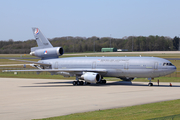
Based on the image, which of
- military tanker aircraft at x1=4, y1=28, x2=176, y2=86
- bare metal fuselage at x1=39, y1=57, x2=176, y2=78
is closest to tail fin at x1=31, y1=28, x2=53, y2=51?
military tanker aircraft at x1=4, y1=28, x2=176, y2=86

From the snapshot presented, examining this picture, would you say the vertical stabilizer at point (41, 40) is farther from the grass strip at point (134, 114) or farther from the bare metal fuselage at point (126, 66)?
the grass strip at point (134, 114)

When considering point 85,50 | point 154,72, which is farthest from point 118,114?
point 85,50

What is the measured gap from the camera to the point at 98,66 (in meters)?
44.1

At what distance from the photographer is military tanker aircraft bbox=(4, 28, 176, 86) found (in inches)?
1577

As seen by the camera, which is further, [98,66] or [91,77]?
[98,66]

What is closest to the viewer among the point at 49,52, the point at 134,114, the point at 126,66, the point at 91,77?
the point at 134,114

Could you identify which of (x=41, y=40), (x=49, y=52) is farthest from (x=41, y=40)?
(x=49, y=52)

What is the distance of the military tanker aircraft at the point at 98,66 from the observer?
40.1 meters

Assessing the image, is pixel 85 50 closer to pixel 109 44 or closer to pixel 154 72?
pixel 109 44

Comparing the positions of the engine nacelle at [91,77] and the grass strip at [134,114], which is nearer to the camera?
the grass strip at [134,114]

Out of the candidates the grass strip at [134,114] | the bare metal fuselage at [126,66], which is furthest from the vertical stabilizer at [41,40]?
the grass strip at [134,114]

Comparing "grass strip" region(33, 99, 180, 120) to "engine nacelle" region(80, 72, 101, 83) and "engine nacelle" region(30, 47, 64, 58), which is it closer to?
"engine nacelle" region(80, 72, 101, 83)

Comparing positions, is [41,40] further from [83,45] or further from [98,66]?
[83,45]

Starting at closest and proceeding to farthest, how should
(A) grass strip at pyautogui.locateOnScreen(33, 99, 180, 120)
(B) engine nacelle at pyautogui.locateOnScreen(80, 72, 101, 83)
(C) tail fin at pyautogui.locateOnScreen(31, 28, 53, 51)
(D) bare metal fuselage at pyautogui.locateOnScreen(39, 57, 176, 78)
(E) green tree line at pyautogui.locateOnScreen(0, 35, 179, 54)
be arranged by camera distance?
(A) grass strip at pyautogui.locateOnScreen(33, 99, 180, 120)
(D) bare metal fuselage at pyautogui.locateOnScreen(39, 57, 176, 78)
(B) engine nacelle at pyautogui.locateOnScreen(80, 72, 101, 83)
(C) tail fin at pyautogui.locateOnScreen(31, 28, 53, 51)
(E) green tree line at pyautogui.locateOnScreen(0, 35, 179, 54)
